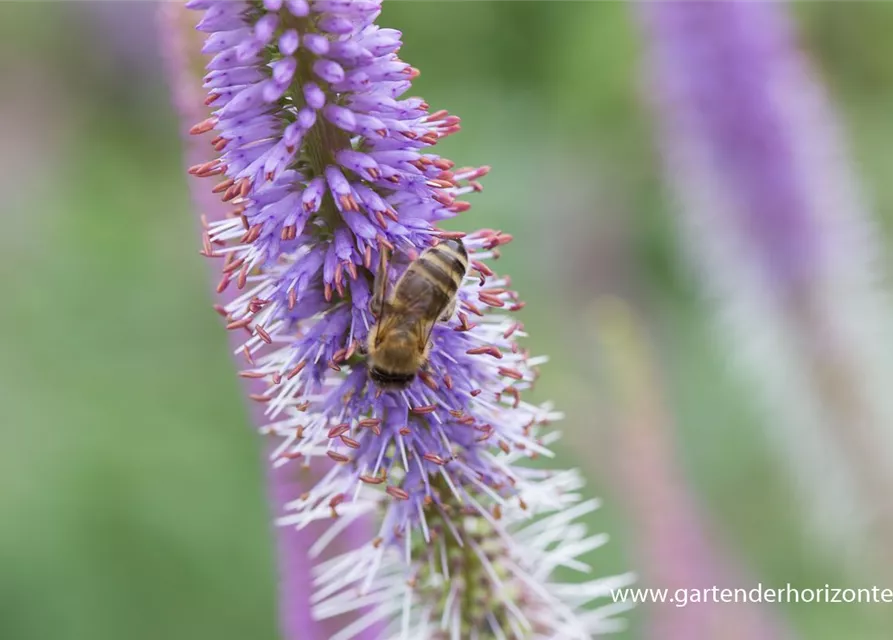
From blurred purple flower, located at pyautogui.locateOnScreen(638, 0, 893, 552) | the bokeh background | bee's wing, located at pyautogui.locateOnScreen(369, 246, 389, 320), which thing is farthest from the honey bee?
blurred purple flower, located at pyautogui.locateOnScreen(638, 0, 893, 552)

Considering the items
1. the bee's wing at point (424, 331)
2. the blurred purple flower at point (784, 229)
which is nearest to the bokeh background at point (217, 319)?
the blurred purple flower at point (784, 229)

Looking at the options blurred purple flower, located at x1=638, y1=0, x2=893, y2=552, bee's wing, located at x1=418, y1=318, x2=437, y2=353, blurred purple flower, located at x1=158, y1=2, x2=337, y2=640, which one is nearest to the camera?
bee's wing, located at x1=418, y1=318, x2=437, y2=353

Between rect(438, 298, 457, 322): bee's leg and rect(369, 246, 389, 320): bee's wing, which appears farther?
rect(438, 298, 457, 322): bee's leg

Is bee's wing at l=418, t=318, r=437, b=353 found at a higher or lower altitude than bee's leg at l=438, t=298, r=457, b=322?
lower

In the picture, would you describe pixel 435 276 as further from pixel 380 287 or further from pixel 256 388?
pixel 256 388

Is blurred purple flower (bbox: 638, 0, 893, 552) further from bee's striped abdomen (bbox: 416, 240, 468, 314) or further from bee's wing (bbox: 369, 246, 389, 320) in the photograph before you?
bee's wing (bbox: 369, 246, 389, 320)

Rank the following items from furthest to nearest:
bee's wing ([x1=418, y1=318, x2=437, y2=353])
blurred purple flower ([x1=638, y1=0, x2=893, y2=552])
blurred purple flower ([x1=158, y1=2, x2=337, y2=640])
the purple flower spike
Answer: blurred purple flower ([x1=638, y1=0, x2=893, y2=552]) → blurred purple flower ([x1=158, y1=2, x2=337, y2=640]) → bee's wing ([x1=418, y1=318, x2=437, y2=353]) → the purple flower spike
